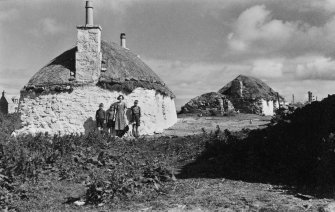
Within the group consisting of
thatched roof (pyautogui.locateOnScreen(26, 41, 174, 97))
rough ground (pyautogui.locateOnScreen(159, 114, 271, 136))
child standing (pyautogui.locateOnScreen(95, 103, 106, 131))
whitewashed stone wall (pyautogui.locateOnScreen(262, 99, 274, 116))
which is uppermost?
thatched roof (pyautogui.locateOnScreen(26, 41, 174, 97))

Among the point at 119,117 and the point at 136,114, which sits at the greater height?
the point at 136,114

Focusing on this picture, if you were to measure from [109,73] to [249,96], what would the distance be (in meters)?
20.2

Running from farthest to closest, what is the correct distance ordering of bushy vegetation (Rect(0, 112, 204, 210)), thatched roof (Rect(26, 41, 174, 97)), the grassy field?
thatched roof (Rect(26, 41, 174, 97))
bushy vegetation (Rect(0, 112, 204, 210))
the grassy field

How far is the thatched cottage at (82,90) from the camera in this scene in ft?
60.5

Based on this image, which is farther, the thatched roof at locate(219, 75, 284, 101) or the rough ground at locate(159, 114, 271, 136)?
the thatched roof at locate(219, 75, 284, 101)

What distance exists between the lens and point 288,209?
714cm

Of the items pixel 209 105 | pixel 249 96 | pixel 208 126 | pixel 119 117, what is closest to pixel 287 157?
pixel 119 117

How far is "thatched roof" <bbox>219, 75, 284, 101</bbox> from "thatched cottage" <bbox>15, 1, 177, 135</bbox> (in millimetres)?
18294

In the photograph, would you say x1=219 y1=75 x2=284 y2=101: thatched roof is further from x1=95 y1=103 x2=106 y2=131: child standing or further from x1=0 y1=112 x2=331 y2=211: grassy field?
x1=0 y1=112 x2=331 y2=211: grassy field

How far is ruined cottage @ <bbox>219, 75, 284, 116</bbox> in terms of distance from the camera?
119 feet

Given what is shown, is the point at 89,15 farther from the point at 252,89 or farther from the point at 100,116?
the point at 252,89

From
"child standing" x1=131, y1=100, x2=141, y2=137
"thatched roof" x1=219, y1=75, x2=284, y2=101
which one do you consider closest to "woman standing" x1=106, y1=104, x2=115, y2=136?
"child standing" x1=131, y1=100, x2=141, y2=137

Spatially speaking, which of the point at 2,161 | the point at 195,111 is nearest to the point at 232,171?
the point at 2,161

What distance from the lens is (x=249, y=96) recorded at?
36.7m
